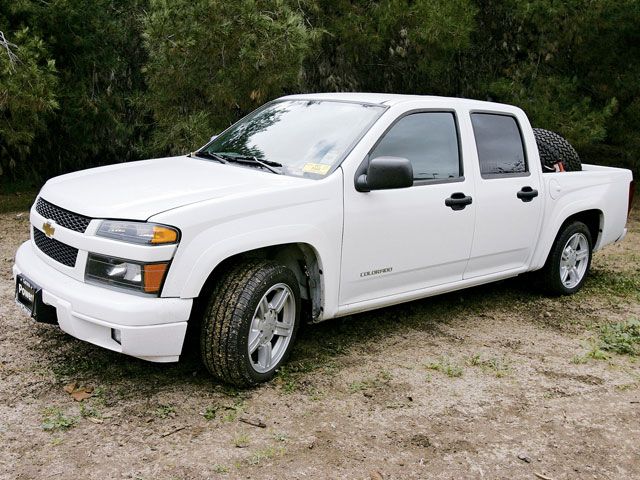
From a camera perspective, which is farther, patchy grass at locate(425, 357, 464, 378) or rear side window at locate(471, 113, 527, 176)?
rear side window at locate(471, 113, 527, 176)

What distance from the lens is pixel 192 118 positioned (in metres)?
8.96

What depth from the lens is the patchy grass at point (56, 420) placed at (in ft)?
12.3

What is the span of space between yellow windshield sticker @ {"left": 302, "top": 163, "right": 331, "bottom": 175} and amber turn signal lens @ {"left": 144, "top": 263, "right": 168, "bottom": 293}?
122 cm

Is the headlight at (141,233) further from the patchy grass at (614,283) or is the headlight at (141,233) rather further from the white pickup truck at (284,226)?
the patchy grass at (614,283)

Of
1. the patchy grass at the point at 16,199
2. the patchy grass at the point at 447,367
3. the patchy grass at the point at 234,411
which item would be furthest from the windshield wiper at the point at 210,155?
the patchy grass at the point at 16,199

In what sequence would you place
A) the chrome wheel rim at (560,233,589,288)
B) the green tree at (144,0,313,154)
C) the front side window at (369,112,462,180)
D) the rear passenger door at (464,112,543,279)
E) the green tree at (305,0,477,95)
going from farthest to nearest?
1. the green tree at (305,0,477,95)
2. the green tree at (144,0,313,154)
3. the chrome wheel rim at (560,233,589,288)
4. the rear passenger door at (464,112,543,279)
5. the front side window at (369,112,462,180)

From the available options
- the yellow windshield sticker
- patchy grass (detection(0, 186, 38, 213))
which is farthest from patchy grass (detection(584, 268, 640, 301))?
patchy grass (detection(0, 186, 38, 213))

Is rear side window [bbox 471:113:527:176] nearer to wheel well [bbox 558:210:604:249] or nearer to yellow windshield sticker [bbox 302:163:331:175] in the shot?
wheel well [bbox 558:210:604:249]

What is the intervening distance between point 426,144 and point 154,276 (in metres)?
2.28

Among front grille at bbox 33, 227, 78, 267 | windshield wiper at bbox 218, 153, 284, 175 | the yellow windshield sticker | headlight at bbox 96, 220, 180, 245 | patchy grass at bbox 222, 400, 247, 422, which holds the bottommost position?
patchy grass at bbox 222, 400, 247, 422

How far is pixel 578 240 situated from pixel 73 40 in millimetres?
7576

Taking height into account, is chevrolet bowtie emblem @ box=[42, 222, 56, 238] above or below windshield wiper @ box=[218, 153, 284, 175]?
below

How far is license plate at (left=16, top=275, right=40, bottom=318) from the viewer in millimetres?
4160

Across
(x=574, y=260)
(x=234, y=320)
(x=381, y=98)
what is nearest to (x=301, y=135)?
(x=381, y=98)
